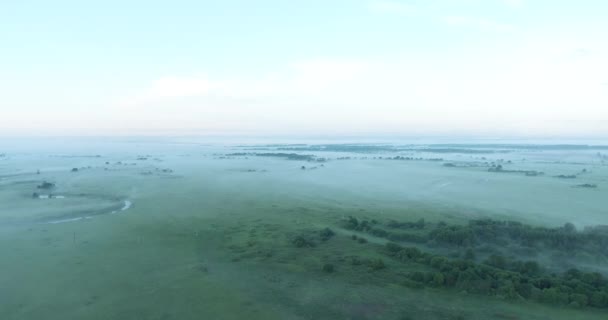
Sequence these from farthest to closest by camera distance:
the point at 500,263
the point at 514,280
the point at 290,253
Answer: the point at 290,253
the point at 500,263
the point at 514,280

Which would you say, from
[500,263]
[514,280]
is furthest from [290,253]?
[514,280]

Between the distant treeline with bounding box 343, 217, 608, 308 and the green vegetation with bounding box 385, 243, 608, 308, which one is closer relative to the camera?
the green vegetation with bounding box 385, 243, 608, 308

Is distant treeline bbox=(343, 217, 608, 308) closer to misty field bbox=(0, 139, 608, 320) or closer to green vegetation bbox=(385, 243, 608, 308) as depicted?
green vegetation bbox=(385, 243, 608, 308)

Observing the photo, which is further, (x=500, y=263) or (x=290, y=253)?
(x=290, y=253)

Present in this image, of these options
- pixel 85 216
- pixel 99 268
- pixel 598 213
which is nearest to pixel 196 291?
pixel 99 268

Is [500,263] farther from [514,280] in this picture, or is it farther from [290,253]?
[290,253]

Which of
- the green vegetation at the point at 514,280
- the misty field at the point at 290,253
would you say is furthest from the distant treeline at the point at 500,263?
the misty field at the point at 290,253

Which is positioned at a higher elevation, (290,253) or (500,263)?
(500,263)

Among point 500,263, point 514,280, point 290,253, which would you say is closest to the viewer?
point 514,280

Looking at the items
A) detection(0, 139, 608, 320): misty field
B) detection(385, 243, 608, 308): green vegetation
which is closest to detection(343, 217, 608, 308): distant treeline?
detection(385, 243, 608, 308): green vegetation
